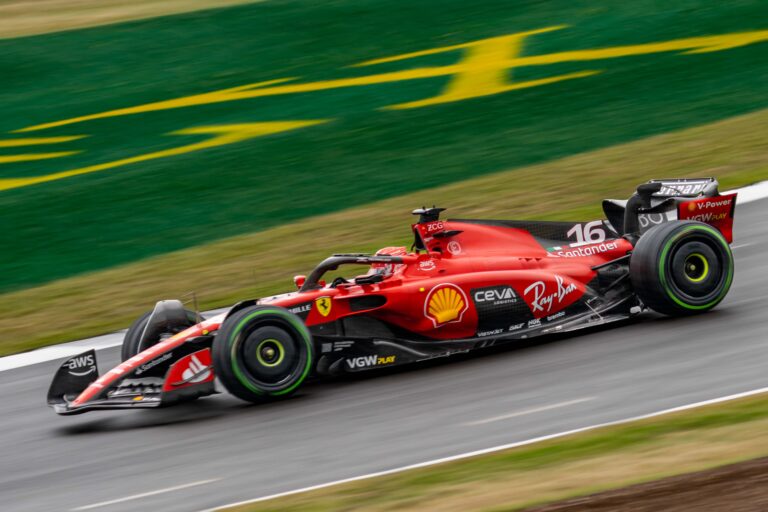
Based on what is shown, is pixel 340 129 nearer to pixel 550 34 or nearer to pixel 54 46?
pixel 550 34

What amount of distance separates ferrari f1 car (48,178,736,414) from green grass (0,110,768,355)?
401 centimetres

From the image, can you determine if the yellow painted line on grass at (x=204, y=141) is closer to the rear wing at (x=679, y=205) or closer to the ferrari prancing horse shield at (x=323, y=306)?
the rear wing at (x=679, y=205)

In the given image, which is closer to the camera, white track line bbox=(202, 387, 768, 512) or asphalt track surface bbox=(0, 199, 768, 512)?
white track line bbox=(202, 387, 768, 512)

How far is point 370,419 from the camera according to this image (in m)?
8.60

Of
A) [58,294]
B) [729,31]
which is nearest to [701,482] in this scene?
[58,294]

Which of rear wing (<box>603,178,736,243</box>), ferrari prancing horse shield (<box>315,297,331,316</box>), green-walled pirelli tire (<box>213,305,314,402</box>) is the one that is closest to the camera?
green-walled pirelli tire (<box>213,305,314,402</box>)

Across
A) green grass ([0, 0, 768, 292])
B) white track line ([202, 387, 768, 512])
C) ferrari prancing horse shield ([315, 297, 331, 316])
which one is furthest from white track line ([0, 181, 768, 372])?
white track line ([202, 387, 768, 512])

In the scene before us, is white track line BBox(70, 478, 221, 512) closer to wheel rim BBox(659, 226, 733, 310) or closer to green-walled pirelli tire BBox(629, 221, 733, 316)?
green-walled pirelli tire BBox(629, 221, 733, 316)

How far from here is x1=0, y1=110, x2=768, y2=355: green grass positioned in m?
14.0

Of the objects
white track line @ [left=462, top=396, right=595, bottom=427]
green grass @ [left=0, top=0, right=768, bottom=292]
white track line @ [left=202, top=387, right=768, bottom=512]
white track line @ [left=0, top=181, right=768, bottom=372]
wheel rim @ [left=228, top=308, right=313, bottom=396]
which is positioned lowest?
white track line @ [left=202, top=387, right=768, bottom=512]

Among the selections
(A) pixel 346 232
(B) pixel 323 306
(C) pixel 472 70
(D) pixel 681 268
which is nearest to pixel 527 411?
(B) pixel 323 306

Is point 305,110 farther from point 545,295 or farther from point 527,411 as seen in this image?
point 527,411

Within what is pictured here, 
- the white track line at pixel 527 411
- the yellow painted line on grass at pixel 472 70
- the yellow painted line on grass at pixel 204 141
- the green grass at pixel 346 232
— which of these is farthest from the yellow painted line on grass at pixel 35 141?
the white track line at pixel 527 411

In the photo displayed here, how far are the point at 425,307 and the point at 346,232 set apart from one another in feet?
21.2
